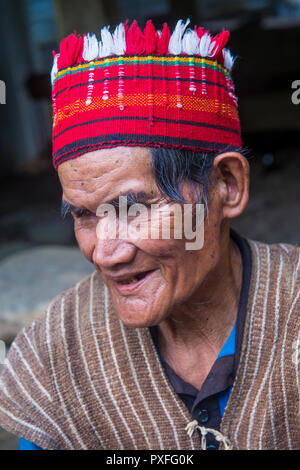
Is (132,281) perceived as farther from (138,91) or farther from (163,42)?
(163,42)

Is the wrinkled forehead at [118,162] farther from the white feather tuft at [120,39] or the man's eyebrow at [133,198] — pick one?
the white feather tuft at [120,39]

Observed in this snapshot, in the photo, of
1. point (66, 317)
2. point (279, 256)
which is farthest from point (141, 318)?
point (279, 256)

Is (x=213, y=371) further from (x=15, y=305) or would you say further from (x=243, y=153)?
(x=15, y=305)

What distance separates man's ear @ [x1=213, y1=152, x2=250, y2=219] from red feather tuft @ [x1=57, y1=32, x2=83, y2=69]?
20.5 inches

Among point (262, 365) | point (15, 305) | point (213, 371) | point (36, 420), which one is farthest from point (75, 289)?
point (15, 305)

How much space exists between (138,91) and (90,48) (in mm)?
194

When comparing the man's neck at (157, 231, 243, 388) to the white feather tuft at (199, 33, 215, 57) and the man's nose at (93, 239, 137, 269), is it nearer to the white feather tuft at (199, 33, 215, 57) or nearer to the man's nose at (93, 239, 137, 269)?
the man's nose at (93, 239, 137, 269)

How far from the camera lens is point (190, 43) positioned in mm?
1583

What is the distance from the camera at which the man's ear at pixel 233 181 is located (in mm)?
1671

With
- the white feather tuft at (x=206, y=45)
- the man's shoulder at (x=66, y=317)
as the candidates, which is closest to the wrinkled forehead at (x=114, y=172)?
the white feather tuft at (x=206, y=45)

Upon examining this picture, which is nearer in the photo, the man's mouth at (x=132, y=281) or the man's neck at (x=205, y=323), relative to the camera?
the man's mouth at (x=132, y=281)

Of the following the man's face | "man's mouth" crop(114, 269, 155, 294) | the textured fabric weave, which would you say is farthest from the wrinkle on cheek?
the textured fabric weave

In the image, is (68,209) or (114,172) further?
(68,209)

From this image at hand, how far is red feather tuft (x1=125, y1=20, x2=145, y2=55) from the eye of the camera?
→ 1.54m
